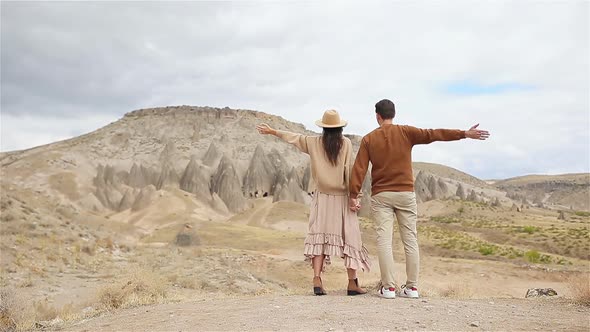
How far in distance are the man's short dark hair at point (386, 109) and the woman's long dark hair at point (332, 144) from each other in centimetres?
62

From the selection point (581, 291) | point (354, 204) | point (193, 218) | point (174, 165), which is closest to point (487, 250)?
point (581, 291)

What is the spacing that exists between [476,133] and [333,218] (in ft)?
6.43

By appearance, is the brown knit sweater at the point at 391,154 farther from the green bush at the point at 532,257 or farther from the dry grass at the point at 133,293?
the green bush at the point at 532,257

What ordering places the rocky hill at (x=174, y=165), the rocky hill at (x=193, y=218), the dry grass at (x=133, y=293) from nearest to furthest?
the dry grass at (x=133, y=293)
the rocky hill at (x=193, y=218)
the rocky hill at (x=174, y=165)

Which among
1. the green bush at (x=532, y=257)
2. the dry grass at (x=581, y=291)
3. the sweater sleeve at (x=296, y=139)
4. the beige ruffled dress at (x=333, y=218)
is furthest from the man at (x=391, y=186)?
the green bush at (x=532, y=257)

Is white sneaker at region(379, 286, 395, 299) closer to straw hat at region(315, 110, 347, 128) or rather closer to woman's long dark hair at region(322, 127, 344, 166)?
woman's long dark hair at region(322, 127, 344, 166)

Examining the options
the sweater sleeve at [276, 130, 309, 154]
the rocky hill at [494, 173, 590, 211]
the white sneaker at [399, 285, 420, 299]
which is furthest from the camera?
the rocky hill at [494, 173, 590, 211]

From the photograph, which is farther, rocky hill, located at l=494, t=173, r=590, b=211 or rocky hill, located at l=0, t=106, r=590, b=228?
rocky hill, located at l=494, t=173, r=590, b=211

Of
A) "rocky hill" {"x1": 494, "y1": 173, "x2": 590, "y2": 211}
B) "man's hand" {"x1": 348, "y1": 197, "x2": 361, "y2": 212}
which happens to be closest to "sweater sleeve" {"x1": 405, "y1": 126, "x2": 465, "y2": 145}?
"man's hand" {"x1": 348, "y1": 197, "x2": 361, "y2": 212}

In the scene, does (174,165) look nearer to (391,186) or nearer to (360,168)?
(360,168)

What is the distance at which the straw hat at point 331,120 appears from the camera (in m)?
7.01

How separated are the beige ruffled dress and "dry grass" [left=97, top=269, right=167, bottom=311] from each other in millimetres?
2564

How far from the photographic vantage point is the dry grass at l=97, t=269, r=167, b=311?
792cm

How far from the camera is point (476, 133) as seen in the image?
246 inches
